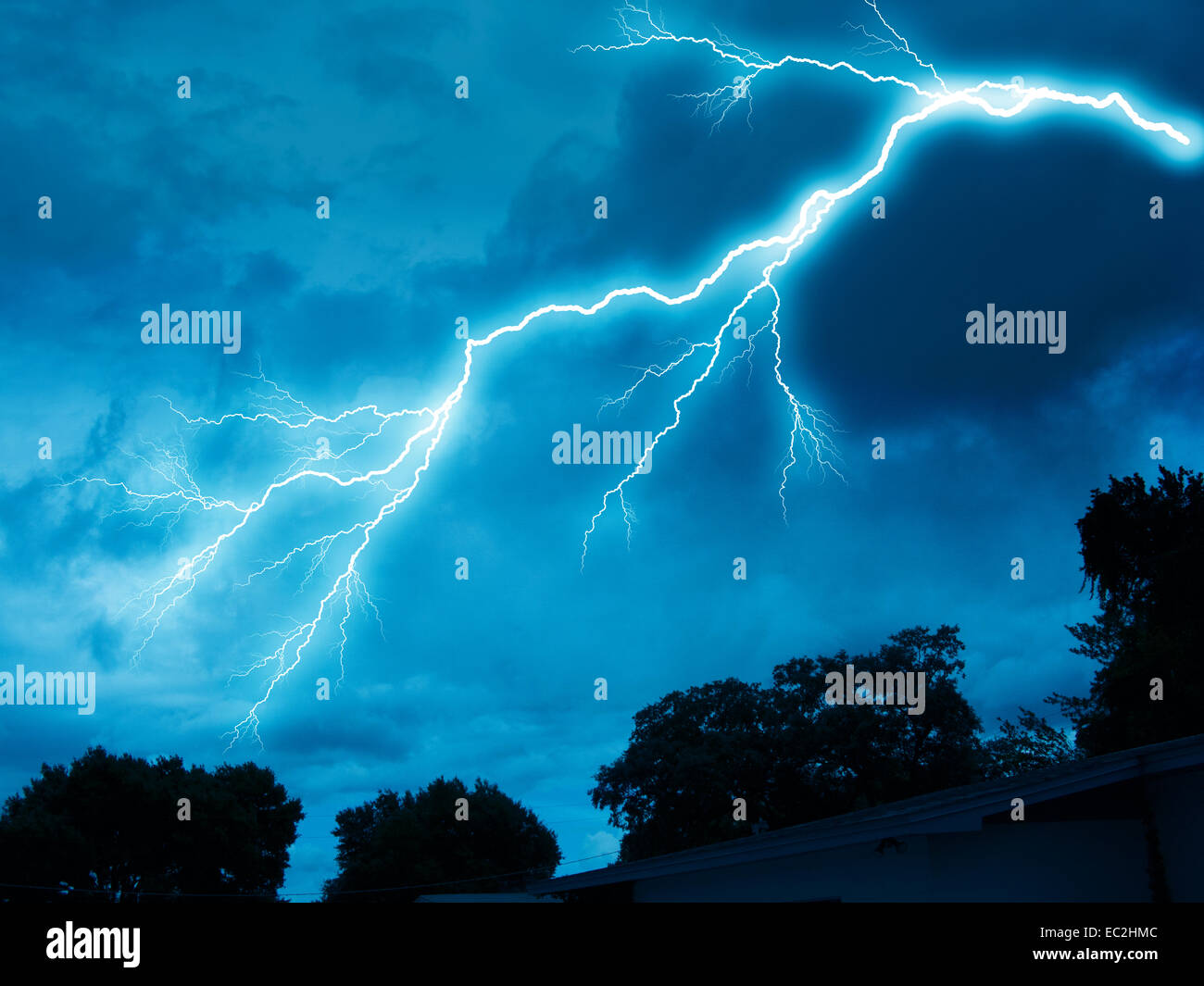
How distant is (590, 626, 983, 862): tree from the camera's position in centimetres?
3006

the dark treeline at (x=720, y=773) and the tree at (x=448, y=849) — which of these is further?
the tree at (x=448, y=849)

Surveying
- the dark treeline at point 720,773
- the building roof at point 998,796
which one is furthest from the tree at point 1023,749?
the building roof at point 998,796

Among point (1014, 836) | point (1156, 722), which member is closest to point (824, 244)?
Result: point (1156, 722)

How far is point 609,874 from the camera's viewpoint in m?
14.2

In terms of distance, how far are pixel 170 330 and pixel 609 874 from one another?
11687 millimetres

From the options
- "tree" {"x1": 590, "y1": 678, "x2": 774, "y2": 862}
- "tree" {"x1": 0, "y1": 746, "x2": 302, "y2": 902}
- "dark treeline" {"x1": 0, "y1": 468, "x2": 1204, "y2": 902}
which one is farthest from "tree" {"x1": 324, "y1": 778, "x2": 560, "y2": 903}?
"tree" {"x1": 590, "y1": 678, "x2": 774, "y2": 862}

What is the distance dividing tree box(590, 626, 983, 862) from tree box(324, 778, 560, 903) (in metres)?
17.8

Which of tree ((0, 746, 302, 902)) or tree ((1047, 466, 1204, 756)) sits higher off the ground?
tree ((1047, 466, 1204, 756))

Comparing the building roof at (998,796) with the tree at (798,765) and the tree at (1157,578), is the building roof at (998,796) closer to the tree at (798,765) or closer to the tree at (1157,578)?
the tree at (1157,578)

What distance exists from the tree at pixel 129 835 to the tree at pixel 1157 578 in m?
36.5

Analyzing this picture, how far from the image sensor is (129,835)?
4009 centimetres

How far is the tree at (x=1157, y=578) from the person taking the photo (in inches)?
728

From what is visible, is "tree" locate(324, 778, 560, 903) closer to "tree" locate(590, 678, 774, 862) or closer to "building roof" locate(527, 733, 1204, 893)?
"tree" locate(590, 678, 774, 862)
